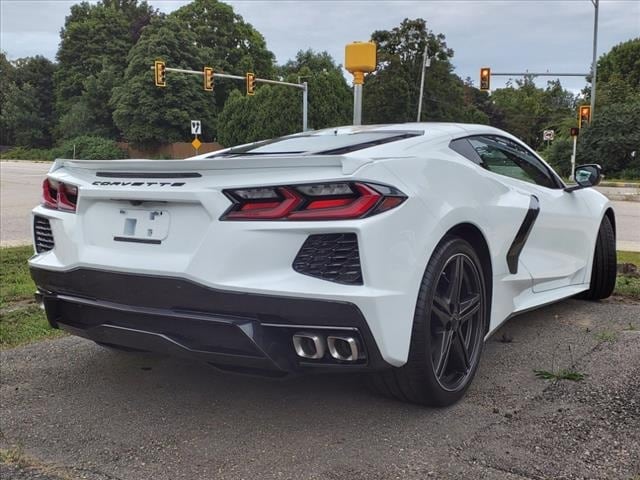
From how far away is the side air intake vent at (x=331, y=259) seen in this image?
2547mm

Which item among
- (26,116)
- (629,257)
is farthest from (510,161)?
(26,116)

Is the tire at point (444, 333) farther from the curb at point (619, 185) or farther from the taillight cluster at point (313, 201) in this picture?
the curb at point (619, 185)

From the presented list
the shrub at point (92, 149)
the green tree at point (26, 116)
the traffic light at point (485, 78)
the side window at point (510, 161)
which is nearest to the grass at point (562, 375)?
the side window at point (510, 161)

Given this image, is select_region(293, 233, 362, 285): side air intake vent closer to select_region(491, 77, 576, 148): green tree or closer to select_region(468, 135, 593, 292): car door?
select_region(468, 135, 593, 292): car door

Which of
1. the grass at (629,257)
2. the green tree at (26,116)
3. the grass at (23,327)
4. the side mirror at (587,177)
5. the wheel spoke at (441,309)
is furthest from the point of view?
the green tree at (26,116)

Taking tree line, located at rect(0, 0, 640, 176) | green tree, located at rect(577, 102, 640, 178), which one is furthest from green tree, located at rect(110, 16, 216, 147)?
green tree, located at rect(577, 102, 640, 178)

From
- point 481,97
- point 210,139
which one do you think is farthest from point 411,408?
point 481,97

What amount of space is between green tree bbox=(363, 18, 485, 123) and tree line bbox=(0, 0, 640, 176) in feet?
0.28

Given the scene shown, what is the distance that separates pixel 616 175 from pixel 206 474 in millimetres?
30337

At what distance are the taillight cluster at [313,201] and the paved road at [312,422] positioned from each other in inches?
39.6

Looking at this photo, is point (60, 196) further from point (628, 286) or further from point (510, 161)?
point (628, 286)

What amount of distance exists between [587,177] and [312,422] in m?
2.94

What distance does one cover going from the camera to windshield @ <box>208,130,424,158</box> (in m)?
3.31

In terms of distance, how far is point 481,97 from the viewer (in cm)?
7775
